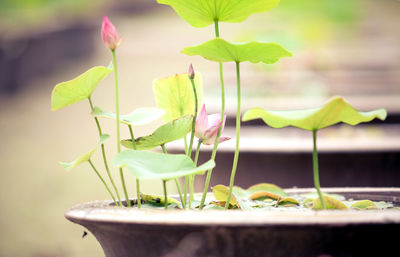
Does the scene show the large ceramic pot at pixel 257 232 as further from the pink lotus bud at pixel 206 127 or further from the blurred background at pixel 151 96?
the blurred background at pixel 151 96

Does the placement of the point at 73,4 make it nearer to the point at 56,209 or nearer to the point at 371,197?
the point at 56,209

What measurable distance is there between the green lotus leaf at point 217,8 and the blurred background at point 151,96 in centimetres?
55

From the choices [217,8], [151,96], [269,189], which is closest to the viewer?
[217,8]

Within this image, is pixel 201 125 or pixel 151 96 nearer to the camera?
pixel 201 125

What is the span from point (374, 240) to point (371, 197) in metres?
0.20

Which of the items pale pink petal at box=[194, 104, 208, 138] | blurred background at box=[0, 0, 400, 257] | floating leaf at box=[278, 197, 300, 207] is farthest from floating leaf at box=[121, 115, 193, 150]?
blurred background at box=[0, 0, 400, 257]

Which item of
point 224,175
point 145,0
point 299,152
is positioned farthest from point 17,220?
point 145,0

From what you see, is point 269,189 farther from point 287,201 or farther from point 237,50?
point 237,50

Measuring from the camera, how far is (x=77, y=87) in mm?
331

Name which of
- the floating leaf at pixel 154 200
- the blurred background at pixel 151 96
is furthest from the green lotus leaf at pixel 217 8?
the blurred background at pixel 151 96

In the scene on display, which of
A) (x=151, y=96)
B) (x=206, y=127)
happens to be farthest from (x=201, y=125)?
(x=151, y=96)

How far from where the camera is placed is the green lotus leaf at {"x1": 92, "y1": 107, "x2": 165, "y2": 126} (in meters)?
0.33

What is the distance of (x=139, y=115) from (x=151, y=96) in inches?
149

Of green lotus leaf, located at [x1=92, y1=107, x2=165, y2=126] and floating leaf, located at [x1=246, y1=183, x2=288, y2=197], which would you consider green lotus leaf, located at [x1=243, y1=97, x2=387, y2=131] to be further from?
floating leaf, located at [x1=246, y1=183, x2=288, y2=197]
